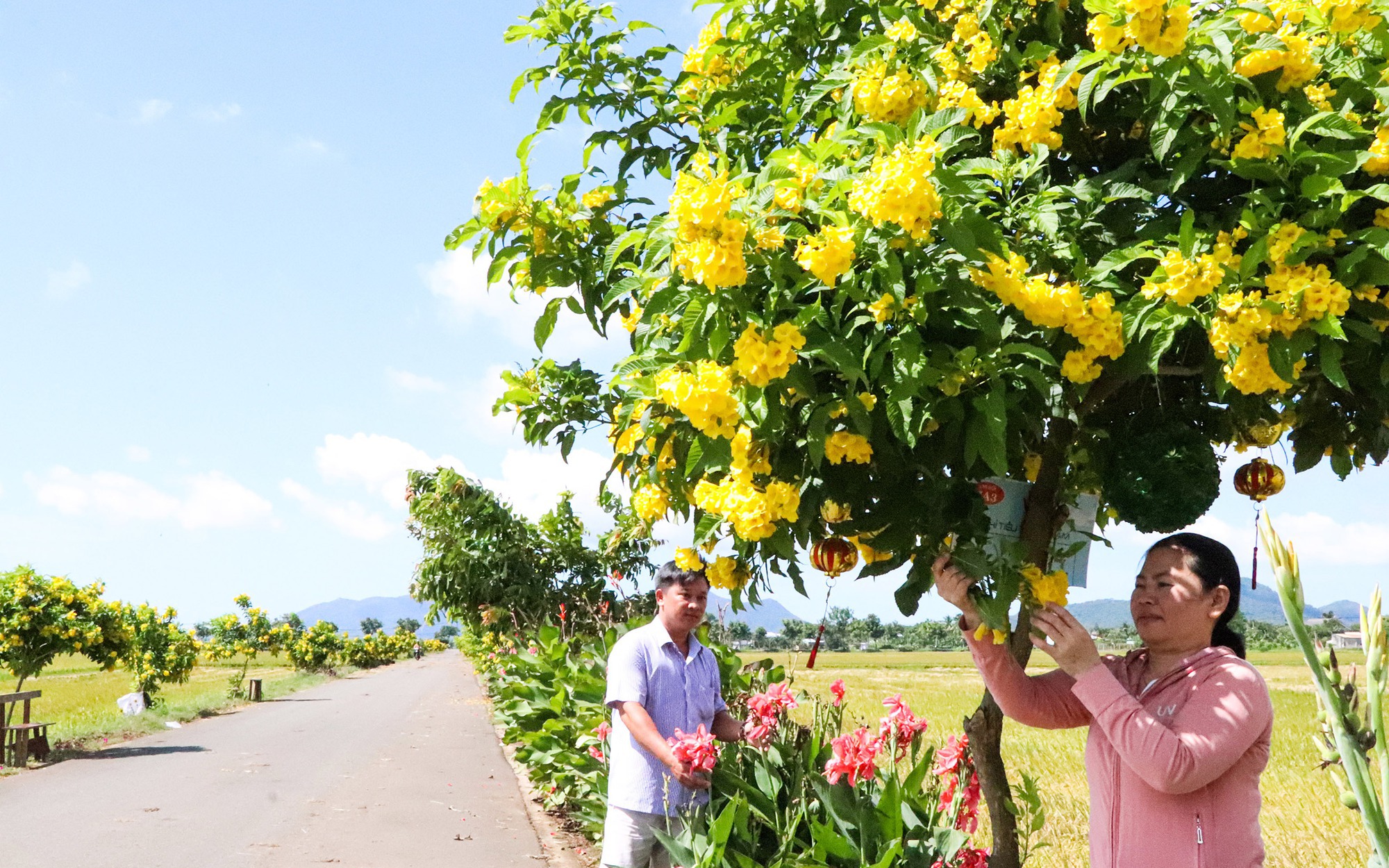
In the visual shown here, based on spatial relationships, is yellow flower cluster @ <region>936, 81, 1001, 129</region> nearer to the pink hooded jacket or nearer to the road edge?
the pink hooded jacket

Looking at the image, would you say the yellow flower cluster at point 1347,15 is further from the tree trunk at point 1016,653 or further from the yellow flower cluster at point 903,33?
the tree trunk at point 1016,653

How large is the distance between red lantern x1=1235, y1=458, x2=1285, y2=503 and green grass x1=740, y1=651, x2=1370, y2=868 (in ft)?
2.39

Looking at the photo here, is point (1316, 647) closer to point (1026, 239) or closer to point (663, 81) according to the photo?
point (1026, 239)

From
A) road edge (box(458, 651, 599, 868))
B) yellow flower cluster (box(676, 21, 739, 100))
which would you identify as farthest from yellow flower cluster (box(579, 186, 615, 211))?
road edge (box(458, 651, 599, 868))

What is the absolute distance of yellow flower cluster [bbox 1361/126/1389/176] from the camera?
259 centimetres

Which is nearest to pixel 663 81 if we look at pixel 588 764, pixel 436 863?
pixel 588 764

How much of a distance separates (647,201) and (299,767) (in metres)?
11.6

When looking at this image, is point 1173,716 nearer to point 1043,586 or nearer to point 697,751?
point 1043,586

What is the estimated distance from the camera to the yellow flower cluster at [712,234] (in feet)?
7.30

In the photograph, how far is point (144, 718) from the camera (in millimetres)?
19656

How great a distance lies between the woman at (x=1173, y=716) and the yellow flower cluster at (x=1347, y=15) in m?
1.46

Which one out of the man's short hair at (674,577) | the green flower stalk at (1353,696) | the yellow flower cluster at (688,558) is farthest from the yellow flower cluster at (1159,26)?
the man's short hair at (674,577)

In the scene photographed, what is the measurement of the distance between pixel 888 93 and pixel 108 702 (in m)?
Result: 32.8

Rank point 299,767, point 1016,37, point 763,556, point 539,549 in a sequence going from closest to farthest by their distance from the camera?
point 763,556 → point 1016,37 → point 299,767 → point 539,549
